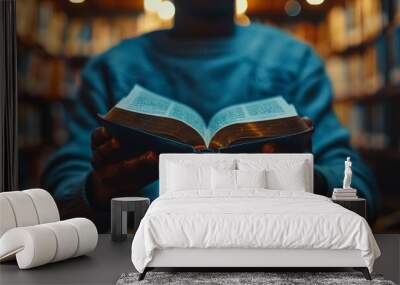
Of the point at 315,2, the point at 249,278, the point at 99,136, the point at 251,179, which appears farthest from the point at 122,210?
the point at 315,2

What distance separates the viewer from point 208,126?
23.3ft

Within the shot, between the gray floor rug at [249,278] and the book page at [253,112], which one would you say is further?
the book page at [253,112]

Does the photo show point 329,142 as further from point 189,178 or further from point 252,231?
point 252,231


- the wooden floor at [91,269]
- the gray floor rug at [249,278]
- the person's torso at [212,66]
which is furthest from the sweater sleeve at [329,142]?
the gray floor rug at [249,278]

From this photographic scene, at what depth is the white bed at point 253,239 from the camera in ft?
14.9

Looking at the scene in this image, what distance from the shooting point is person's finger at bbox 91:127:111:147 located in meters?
7.15

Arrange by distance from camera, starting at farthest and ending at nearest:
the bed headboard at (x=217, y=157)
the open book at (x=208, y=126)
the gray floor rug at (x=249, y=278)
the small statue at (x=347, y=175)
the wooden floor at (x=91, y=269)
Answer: the open book at (x=208, y=126)
the bed headboard at (x=217, y=157)
the small statue at (x=347, y=175)
the wooden floor at (x=91, y=269)
the gray floor rug at (x=249, y=278)

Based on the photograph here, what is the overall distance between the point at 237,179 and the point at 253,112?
1100mm

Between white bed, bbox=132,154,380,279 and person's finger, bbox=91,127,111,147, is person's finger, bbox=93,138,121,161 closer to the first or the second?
person's finger, bbox=91,127,111,147

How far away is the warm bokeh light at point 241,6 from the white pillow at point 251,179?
1.97 metres

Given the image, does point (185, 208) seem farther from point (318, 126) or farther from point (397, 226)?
point (397, 226)

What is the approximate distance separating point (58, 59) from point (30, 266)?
3.02 m

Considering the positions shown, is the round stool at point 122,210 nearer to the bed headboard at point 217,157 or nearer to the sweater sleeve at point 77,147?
the bed headboard at point 217,157

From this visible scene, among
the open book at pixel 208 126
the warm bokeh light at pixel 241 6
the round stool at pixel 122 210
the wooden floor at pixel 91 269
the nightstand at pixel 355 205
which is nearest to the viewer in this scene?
the wooden floor at pixel 91 269
